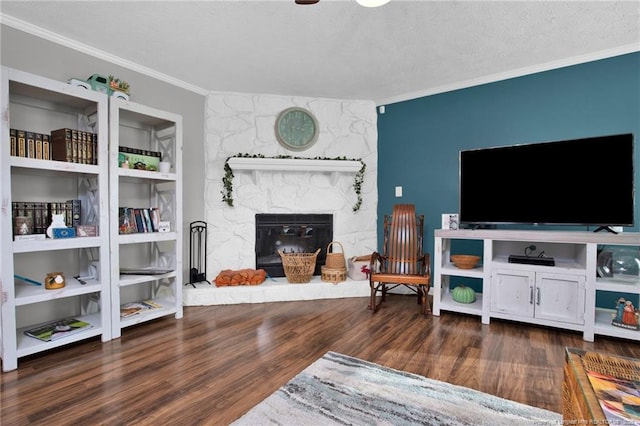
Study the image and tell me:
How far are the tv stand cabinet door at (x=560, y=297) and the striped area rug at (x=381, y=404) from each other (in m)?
1.31

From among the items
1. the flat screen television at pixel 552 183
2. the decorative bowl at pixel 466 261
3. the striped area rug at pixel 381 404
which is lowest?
the striped area rug at pixel 381 404

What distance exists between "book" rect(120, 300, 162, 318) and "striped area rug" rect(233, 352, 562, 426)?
65.1 inches

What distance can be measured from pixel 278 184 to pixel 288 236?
2.18 ft

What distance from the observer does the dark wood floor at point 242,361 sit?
161cm

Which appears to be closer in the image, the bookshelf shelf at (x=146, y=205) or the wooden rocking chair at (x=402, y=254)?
the bookshelf shelf at (x=146, y=205)

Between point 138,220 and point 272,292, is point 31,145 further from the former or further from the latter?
point 272,292

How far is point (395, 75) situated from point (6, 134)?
3.18 meters

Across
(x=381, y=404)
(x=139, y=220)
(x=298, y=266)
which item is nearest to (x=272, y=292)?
(x=298, y=266)

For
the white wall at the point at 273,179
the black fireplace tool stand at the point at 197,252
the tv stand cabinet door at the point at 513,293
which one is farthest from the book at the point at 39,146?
the tv stand cabinet door at the point at 513,293

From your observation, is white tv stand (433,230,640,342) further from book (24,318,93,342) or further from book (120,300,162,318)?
book (24,318,93,342)

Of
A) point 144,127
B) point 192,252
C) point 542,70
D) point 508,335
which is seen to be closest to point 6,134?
point 144,127

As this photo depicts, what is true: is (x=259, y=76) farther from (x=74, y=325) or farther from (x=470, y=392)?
(x=470, y=392)

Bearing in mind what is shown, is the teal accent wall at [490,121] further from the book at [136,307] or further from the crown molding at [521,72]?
the book at [136,307]

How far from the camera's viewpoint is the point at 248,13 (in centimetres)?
225
